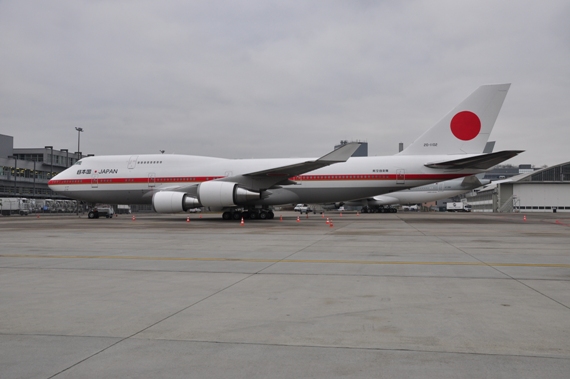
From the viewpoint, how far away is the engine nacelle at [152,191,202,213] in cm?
2500

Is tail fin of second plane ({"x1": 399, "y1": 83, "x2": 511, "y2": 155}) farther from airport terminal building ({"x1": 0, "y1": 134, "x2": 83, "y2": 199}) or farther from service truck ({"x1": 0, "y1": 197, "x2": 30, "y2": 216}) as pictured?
airport terminal building ({"x1": 0, "y1": 134, "x2": 83, "y2": 199})

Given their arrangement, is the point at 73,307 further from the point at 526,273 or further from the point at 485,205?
the point at 485,205

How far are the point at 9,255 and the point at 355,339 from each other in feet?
29.8

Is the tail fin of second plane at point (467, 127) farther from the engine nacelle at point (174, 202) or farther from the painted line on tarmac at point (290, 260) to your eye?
the painted line on tarmac at point (290, 260)

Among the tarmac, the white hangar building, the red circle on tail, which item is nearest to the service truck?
the red circle on tail

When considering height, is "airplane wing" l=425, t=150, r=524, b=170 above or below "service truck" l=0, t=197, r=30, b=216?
above

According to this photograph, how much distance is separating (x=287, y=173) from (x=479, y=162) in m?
10.3

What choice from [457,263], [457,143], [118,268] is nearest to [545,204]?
[457,143]

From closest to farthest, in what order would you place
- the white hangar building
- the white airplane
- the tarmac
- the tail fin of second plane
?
the tarmac → the white airplane → the tail fin of second plane → the white hangar building

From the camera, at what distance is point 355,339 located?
3.90 meters

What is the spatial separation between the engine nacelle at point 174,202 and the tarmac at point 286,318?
1590cm

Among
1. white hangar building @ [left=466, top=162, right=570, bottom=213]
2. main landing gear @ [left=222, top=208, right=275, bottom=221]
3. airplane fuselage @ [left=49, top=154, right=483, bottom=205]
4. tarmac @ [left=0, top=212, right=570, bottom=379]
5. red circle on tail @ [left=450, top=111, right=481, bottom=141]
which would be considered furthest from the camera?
white hangar building @ [left=466, top=162, right=570, bottom=213]

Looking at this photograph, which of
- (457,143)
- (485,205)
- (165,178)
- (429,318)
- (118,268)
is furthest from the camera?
(485,205)

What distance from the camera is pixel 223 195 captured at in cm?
2438
